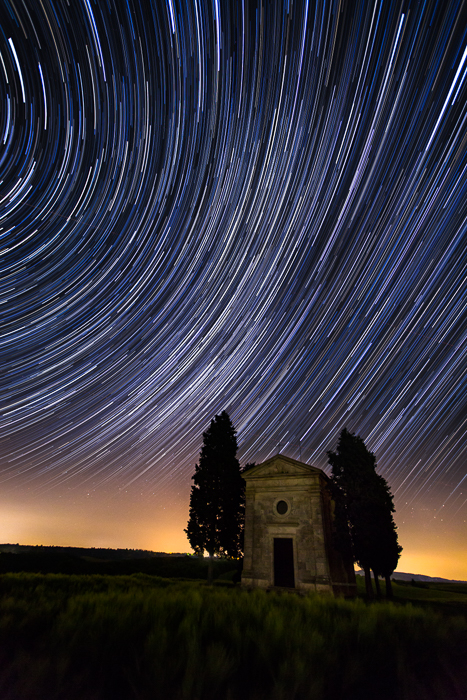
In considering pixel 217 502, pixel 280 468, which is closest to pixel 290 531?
pixel 280 468

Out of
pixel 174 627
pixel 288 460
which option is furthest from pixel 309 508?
pixel 174 627

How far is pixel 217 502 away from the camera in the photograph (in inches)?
1172

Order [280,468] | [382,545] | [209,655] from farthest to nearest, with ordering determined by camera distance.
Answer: [280,468], [382,545], [209,655]

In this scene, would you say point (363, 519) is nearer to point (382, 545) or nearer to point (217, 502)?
point (382, 545)

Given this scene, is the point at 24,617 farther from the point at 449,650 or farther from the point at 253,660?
the point at 449,650

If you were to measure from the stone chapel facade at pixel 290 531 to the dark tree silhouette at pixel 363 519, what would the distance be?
1.25m

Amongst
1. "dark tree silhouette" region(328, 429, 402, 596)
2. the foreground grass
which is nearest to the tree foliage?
"dark tree silhouette" region(328, 429, 402, 596)

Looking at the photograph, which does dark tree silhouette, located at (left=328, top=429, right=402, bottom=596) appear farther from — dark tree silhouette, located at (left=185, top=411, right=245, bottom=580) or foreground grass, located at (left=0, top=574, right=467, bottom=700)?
foreground grass, located at (left=0, top=574, right=467, bottom=700)

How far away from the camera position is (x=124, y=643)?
540 cm

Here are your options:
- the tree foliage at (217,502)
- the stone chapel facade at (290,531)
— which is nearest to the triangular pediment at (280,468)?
the stone chapel facade at (290,531)

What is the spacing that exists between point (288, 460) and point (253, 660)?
74.1 ft

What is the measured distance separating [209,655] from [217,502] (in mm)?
26634

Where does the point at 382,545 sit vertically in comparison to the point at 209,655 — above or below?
above

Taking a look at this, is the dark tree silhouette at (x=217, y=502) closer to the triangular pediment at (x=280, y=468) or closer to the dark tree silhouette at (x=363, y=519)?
the triangular pediment at (x=280, y=468)
